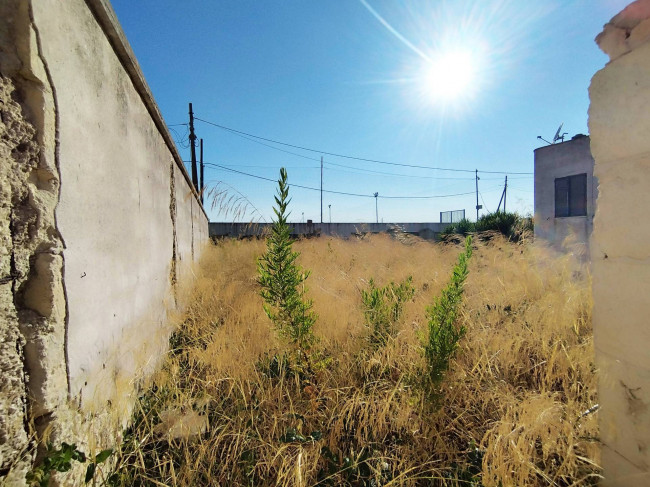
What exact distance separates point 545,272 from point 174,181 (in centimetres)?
445

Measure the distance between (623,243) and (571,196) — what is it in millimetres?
10086

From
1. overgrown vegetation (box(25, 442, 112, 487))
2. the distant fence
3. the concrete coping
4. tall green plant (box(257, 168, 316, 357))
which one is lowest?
overgrown vegetation (box(25, 442, 112, 487))

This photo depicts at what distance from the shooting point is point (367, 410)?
1467mm

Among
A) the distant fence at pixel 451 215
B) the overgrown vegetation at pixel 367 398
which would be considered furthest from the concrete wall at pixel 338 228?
the overgrown vegetation at pixel 367 398

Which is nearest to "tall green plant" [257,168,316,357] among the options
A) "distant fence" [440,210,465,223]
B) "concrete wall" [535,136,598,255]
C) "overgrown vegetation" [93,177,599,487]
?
"overgrown vegetation" [93,177,599,487]

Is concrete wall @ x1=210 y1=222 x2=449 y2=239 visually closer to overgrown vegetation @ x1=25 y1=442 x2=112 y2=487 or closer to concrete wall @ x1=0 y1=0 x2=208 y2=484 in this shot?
concrete wall @ x1=0 y1=0 x2=208 y2=484

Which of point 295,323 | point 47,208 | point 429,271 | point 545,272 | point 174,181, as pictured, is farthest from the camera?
point 429,271

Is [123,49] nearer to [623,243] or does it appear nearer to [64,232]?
[64,232]

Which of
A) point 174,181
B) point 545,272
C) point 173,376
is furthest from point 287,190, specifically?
point 545,272

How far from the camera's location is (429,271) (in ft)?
14.6

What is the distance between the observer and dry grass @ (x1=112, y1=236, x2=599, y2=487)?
3.91 feet

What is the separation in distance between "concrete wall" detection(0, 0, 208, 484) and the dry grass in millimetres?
311

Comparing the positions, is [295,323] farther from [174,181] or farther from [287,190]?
[174,181]

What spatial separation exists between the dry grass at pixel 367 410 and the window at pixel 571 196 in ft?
25.5
